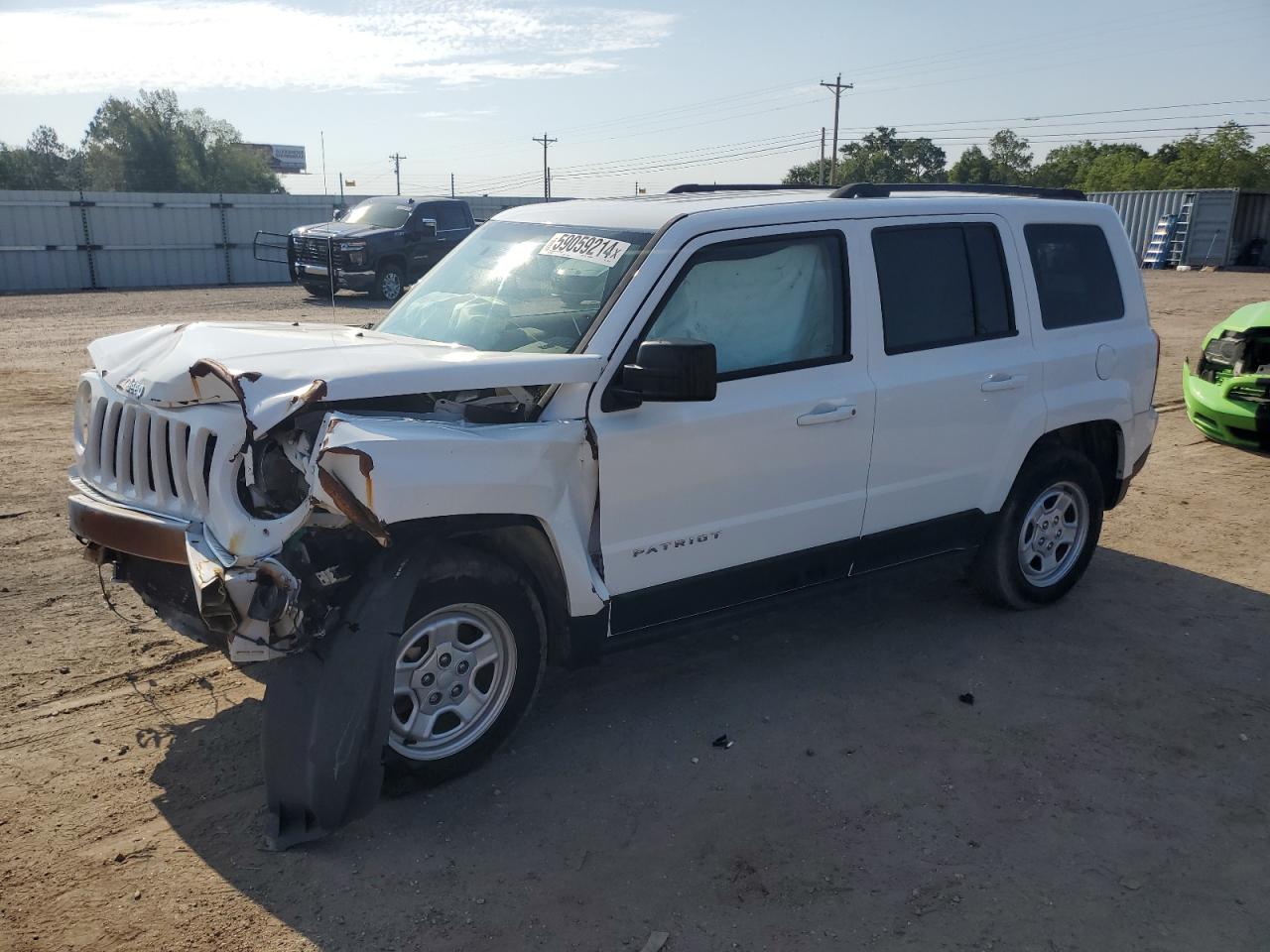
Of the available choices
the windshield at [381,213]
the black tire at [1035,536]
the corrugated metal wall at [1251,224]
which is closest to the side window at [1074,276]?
the black tire at [1035,536]

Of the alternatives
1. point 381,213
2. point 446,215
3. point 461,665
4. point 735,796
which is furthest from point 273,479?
point 446,215

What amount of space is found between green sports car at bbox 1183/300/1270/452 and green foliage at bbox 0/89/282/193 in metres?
69.4

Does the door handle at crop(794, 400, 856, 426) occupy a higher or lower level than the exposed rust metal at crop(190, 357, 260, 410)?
lower

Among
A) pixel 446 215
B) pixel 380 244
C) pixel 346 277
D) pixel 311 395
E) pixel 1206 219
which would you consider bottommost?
pixel 346 277

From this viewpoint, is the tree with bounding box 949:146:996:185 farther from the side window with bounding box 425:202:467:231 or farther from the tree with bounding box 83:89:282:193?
the side window with bounding box 425:202:467:231

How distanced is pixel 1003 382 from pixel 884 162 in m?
75.3

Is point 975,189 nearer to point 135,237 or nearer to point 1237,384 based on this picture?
point 1237,384

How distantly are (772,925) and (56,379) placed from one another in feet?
36.6

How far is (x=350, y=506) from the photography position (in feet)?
10.2

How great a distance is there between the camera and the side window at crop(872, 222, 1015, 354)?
4656 millimetres

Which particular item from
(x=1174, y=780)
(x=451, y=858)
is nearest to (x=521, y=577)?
(x=451, y=858)

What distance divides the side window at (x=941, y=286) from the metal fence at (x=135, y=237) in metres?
25.8

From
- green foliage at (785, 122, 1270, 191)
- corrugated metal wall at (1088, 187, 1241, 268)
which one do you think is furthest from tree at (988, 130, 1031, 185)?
corrugated metal wall at (1088, 187, 1241, 268)

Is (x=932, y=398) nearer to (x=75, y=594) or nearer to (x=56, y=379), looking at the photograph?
(x=75, y=594)
